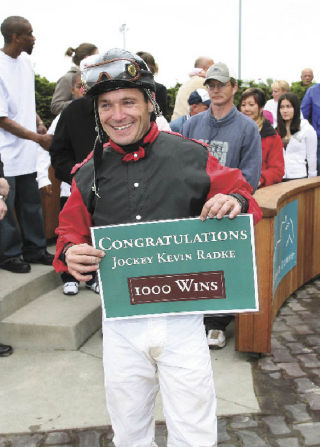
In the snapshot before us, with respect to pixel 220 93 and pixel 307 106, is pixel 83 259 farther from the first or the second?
pixel 307 106

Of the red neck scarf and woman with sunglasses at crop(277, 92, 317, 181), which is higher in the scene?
the red neck scarf

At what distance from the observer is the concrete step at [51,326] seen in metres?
4.28

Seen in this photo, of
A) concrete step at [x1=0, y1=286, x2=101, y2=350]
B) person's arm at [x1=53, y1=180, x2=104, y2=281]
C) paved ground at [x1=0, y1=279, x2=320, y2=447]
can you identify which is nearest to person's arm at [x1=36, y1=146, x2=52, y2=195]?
concrete step at [x1=0, y1=286, x2=101, y2=350]

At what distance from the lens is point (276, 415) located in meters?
3.18

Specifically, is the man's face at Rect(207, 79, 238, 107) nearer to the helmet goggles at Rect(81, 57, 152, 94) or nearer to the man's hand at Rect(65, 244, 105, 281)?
the helmet goggles at Rect(81, 57, 152, 94)

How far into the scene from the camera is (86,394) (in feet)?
11.6

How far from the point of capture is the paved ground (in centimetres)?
296

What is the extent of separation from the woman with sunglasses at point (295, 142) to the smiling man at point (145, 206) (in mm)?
4536

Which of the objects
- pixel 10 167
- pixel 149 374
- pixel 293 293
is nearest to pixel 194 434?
pixel 149 374

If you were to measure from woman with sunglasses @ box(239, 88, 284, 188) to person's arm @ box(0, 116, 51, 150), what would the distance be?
1973 millimetres

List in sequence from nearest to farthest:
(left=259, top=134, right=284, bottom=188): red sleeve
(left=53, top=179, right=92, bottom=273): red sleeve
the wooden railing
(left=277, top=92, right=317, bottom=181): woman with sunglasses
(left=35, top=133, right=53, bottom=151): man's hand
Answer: (left=53, top=179, right=92, bottom=273): red sleeve, the wooden railing, (left=35, top=133, right=53, bottom=151): man's hand, (left=259, top=134, right=284, bottom=188): red sleeve, (left=277, top=92, right=317, bottom=181): woman with sunglasses

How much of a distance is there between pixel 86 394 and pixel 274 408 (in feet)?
4.04

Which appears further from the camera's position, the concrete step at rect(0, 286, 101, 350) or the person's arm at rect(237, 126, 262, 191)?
the concrete step at rect(0, 286, 101, 350)

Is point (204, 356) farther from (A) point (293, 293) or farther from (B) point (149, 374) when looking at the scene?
(A) point (293, 293)
